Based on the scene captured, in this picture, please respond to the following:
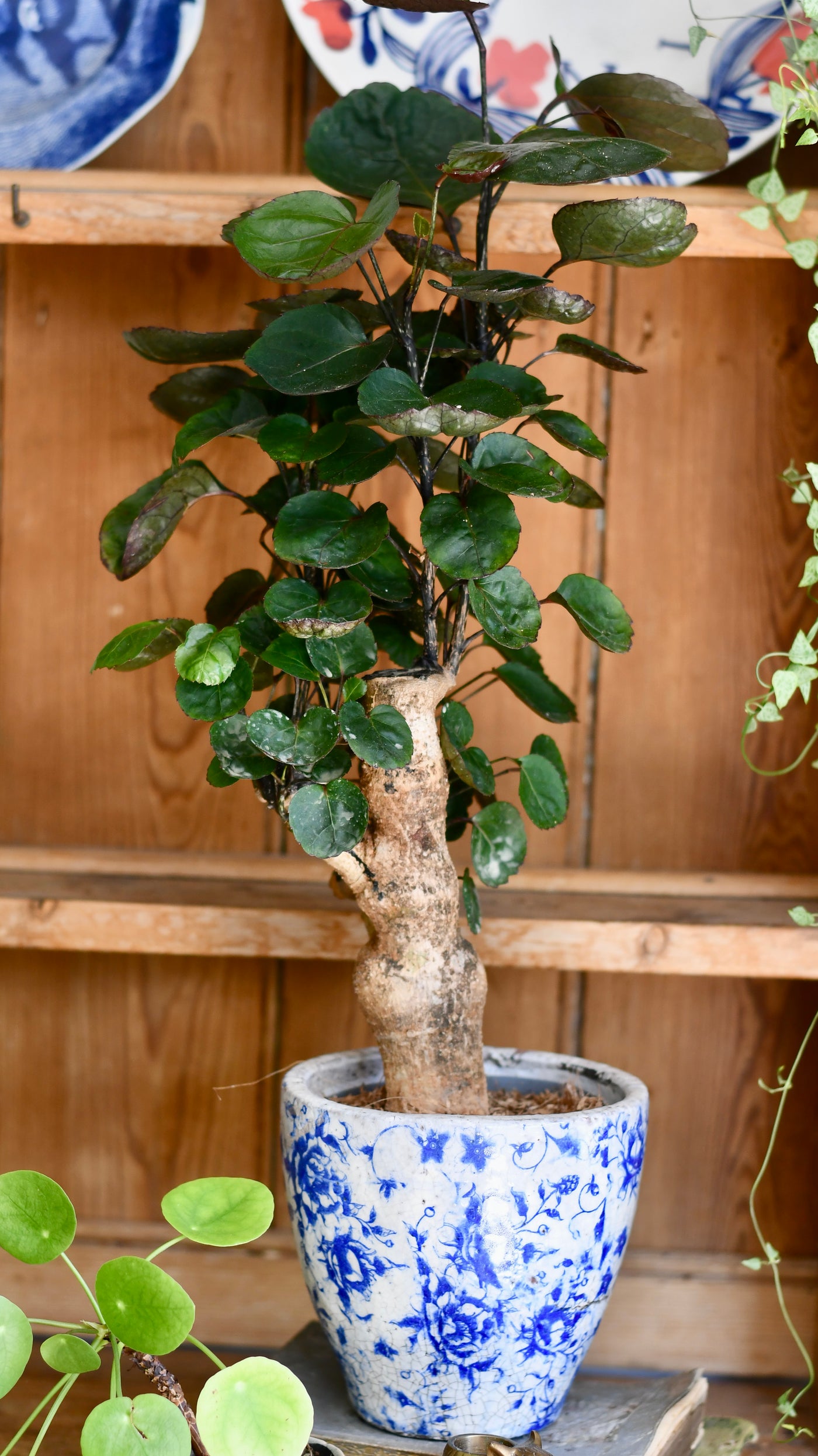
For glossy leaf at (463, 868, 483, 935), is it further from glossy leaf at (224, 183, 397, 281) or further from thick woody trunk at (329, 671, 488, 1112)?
glossy leaf at (224, 183, 397, 281)

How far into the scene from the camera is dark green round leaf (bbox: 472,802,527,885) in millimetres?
924

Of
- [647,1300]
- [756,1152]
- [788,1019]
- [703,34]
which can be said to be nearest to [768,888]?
[788,1019]

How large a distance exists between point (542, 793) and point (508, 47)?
0.73 m

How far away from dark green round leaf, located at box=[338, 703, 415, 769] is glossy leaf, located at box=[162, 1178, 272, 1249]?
0.27 meters

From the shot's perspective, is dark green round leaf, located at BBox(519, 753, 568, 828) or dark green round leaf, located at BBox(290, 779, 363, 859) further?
dark green round leaf, located at BBox(519, 753, 568, 828)

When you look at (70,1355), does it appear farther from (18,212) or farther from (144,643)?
(18,212)

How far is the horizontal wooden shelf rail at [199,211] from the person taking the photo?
0.98m

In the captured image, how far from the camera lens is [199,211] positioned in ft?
3.25

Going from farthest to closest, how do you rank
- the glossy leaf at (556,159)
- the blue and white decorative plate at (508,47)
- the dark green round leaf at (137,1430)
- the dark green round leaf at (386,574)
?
the blue and white decorative plate at (508,47), the dark green round leaf at (386,574), the glossy leaf at (556,159), the dark green round leaf at (137,1430)

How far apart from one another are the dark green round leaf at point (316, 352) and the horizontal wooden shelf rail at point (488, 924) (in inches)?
19.1

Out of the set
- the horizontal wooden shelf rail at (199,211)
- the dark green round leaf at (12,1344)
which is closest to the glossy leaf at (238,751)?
the dark green round leaf at (12,1344)

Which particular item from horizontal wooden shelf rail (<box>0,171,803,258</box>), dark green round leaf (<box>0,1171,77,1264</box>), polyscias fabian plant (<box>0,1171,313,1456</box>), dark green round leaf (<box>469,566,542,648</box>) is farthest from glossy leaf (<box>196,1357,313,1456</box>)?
horizontal wooden shelf rail (<box>0,171,803,258</box>)

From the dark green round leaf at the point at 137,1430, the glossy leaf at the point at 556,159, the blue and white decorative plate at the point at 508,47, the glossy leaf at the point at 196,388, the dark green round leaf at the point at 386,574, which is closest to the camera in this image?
the dark green round leaf at the point at 137,1430

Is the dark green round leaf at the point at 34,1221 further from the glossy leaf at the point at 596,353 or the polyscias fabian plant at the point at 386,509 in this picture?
the glossy leaf at the point at 596,353
